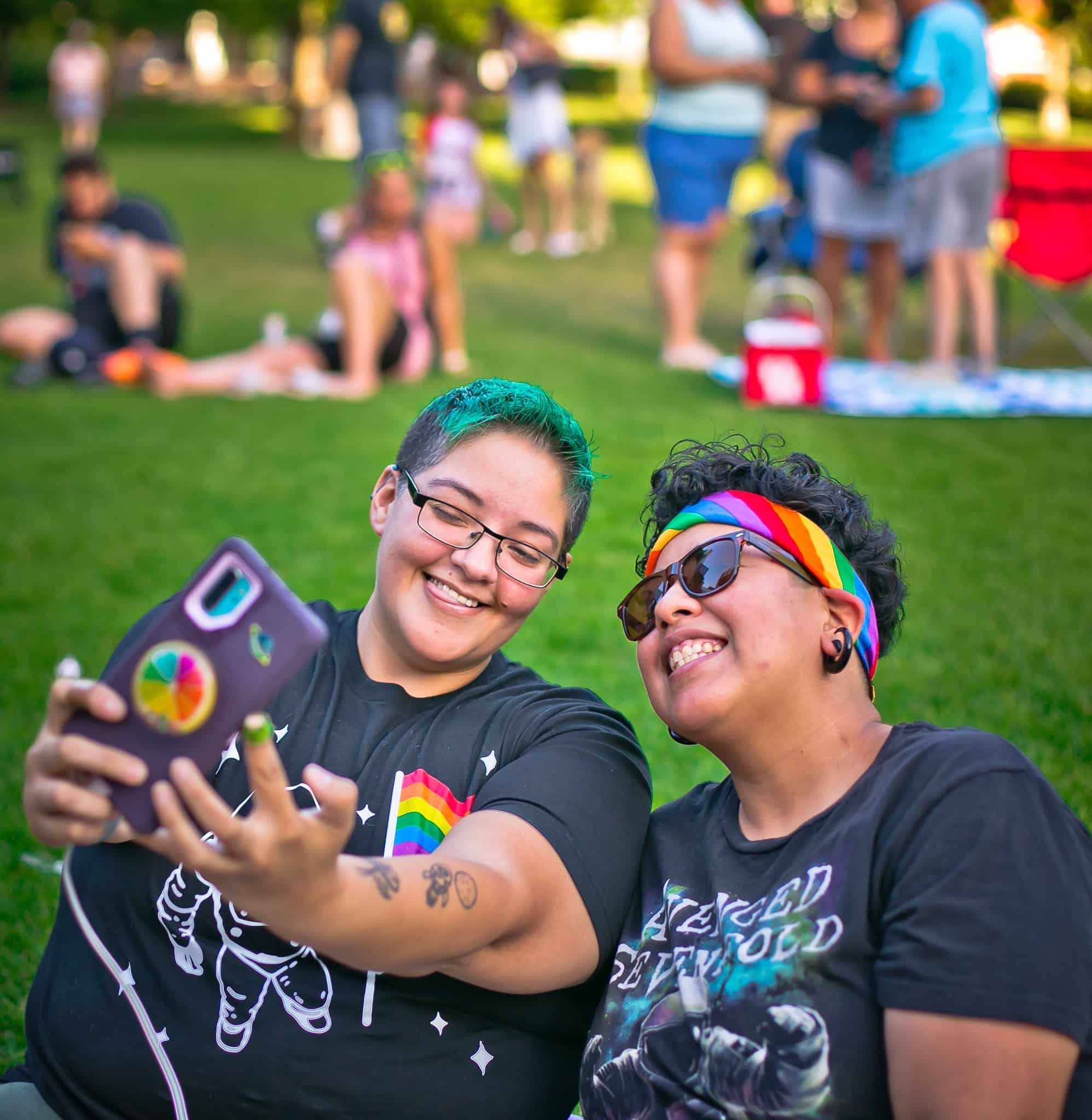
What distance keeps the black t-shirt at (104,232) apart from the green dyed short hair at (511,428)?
24.2 feet

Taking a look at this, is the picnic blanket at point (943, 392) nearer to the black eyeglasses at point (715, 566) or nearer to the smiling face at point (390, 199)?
the smiling face at point (390, 199)

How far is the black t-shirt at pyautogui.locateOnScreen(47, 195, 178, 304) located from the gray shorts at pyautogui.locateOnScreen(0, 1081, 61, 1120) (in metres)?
7.69

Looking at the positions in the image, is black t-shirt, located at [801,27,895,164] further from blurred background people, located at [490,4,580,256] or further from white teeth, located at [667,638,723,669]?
white teeth, located at [667,638,723,669]

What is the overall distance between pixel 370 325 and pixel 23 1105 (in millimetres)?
6773

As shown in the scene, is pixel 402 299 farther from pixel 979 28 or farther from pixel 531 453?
pixel 531 453

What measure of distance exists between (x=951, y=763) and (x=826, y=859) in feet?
0.68

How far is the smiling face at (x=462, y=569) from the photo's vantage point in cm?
218

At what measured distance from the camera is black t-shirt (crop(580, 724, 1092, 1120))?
5.19ft

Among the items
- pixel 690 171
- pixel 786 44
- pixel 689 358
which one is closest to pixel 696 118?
pixel 690 171

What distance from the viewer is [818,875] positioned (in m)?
1.77

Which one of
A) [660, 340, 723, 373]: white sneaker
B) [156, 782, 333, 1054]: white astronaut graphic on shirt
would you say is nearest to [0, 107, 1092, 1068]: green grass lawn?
[660, 340, 723, 373]: white sneaker

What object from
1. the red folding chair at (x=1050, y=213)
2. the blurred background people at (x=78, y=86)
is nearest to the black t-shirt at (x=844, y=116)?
the red folding chair at (x=1050, y=213)

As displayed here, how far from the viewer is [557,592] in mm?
5078

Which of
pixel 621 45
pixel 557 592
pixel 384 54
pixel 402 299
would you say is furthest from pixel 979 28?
pixel 621 45
